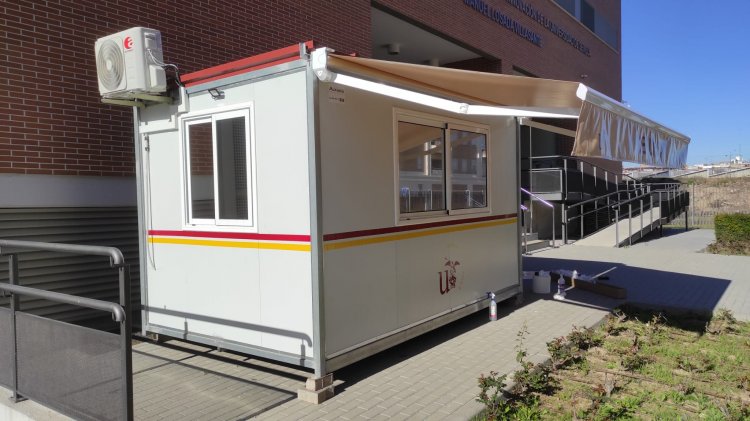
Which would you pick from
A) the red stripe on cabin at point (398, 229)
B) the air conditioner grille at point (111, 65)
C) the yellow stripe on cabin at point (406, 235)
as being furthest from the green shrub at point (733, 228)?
the air conditioner grille at point (111, 65)

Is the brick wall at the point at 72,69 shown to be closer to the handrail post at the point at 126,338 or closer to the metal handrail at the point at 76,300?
the metal handrail at the point at 76,300

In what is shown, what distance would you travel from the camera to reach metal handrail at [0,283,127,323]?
3.09 metres

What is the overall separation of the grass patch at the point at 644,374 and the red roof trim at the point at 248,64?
3.06 metres

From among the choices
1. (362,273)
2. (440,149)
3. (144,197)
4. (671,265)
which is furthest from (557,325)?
(671,265)

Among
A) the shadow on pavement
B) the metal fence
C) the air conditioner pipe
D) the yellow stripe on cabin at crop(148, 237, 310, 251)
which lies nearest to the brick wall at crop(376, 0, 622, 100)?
the shadow on pavement

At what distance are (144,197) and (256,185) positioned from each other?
1626mm

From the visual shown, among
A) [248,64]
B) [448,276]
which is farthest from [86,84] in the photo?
[448,276]

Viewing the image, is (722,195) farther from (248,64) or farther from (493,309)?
(248,64)

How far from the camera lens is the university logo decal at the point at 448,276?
5.93 meters

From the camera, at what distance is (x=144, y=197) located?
564 centimetres

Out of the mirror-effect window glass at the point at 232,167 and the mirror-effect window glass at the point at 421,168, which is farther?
the mirror-effect window glass at the point at 421,168

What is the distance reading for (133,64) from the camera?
5043mm

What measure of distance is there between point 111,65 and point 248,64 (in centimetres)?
155

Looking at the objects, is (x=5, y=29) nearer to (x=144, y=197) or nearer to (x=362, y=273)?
(x=144, y=197)
